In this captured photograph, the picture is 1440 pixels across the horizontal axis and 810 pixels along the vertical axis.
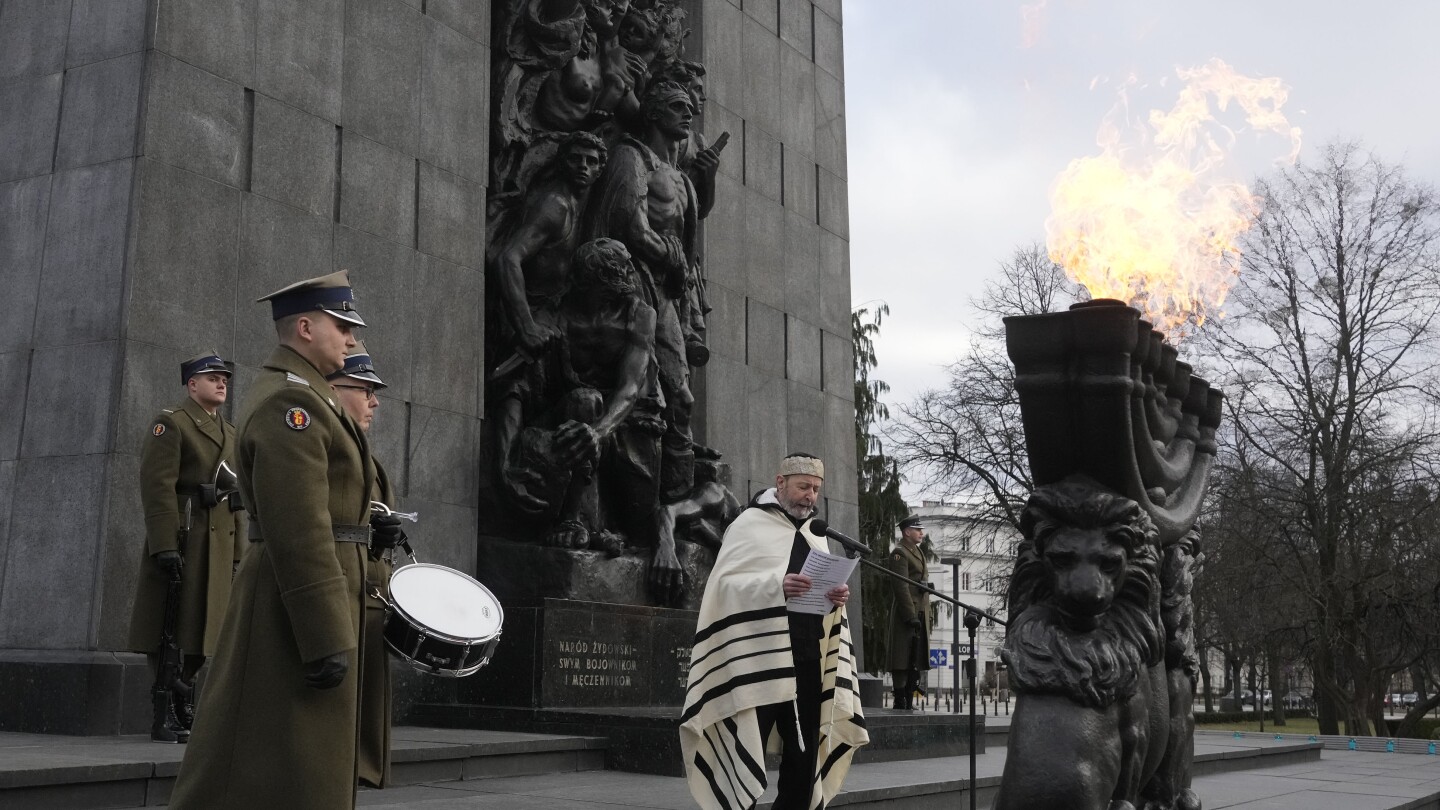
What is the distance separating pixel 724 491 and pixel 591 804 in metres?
5.42

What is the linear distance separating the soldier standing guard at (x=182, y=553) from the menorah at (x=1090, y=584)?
440 cm

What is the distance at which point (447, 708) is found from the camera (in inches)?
367

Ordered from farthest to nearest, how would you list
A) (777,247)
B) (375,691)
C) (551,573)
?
1. (777,247)
2. (551,573)
3. (375,691)

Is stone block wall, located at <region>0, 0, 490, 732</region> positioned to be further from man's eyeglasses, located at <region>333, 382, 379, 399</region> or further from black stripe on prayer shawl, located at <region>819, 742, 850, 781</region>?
black stripe on prayer shawl, located at <region>819, 742, 850, 781</region>

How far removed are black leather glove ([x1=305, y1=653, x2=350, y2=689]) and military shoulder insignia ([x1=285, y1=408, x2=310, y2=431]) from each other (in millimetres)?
670

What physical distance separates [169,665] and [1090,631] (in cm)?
487

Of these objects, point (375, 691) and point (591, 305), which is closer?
point (375, 691)

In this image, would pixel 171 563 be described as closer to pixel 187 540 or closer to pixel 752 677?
pixel 187 540

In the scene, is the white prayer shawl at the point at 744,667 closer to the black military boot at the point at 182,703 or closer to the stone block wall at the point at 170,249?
the black military boot at the point at 182,703

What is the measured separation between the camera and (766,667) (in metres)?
6.21

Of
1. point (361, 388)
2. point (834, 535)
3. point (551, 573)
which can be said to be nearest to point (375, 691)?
point (361, 388)

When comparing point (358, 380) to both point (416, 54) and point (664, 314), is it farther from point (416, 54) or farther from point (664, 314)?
point (664, 314)

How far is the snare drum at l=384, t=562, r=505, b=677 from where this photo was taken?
451 cm

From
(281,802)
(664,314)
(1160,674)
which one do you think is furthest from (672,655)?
(281,802)
